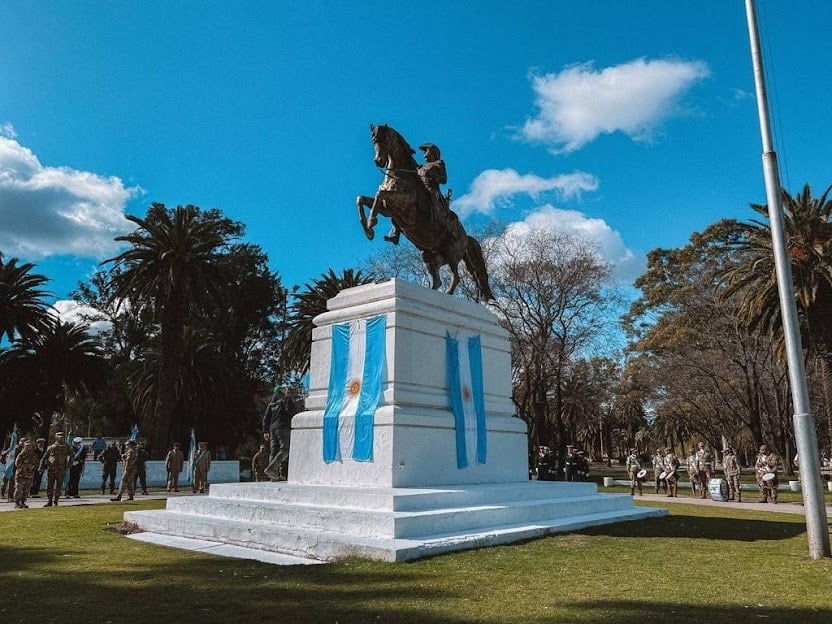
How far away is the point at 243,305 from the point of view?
163 ft

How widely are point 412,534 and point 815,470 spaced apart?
4.54m

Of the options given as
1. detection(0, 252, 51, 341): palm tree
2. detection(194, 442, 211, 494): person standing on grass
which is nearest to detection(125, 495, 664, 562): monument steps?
detection(194, 442, 211, 494): person standing on grass

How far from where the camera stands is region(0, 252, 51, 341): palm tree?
34.0 metres

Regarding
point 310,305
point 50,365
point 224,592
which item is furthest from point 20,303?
point 224,592

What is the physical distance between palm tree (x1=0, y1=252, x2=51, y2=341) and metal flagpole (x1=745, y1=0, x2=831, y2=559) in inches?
1427

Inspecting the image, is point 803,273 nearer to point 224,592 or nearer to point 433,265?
point 433,265

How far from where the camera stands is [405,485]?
920 cm

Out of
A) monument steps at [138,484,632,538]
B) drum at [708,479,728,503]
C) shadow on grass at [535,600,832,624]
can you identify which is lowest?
drum at [708,479,728,503]

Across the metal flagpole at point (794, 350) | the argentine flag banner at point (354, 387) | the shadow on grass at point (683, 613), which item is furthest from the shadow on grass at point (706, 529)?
the shadow on grass at point (683, 613)

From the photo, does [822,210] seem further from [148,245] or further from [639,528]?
[148,245]

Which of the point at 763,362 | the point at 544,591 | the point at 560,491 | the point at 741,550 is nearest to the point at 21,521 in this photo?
the point at 560,491

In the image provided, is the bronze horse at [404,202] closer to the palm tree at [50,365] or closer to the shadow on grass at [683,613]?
the shadow on grass at [683,613]

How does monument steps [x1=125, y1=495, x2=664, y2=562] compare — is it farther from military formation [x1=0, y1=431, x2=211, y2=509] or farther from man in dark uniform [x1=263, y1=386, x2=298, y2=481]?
military formation [x1=0, y1=431, x2=211, y2=509]

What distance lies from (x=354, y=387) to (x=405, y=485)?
193 centimetres
